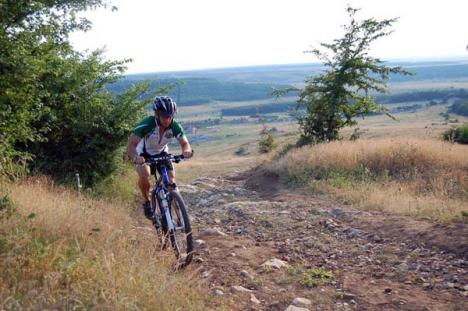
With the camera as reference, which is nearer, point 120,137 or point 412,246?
point 412,246

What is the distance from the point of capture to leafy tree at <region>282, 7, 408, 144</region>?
18.8 meters

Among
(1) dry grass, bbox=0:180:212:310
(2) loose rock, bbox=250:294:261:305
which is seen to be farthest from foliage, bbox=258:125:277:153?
(2) loose rock, bbox=250:294:261:305

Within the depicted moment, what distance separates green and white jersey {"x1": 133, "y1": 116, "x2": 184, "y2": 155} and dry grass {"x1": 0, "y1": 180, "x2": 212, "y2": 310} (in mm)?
1457

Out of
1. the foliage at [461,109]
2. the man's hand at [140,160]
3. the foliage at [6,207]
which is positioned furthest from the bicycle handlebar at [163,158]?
the foliage at [461,109]

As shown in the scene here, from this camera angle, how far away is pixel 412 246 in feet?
21.7

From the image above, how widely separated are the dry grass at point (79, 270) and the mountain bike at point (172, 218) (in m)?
0.34

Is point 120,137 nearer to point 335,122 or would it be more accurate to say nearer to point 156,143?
point 156,143

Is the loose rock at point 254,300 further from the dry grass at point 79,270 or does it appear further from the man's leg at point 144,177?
the man's leg at point 144,177

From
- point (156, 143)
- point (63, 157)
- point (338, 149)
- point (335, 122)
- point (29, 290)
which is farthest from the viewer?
point (335, 122)

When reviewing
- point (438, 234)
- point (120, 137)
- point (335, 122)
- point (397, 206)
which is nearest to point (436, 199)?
point (397, 206)

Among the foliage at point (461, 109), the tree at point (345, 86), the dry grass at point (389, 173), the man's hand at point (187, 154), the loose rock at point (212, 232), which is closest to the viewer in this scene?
the man's hand at point (187, 154)

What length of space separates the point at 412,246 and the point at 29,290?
16.6ft

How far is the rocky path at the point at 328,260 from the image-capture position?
4941mm

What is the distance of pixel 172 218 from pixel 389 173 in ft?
26.0
